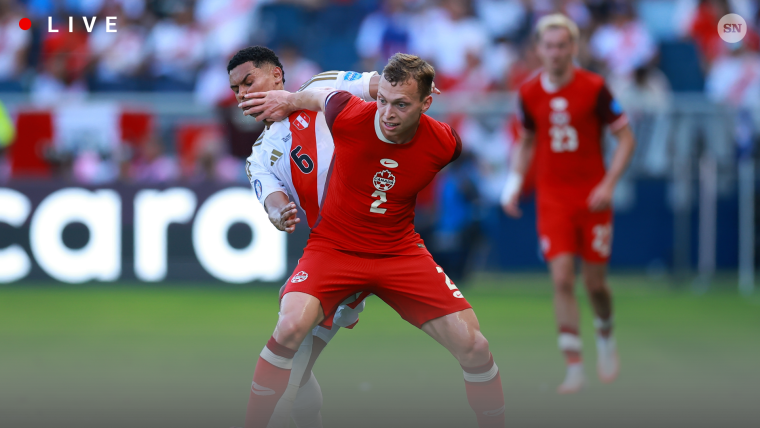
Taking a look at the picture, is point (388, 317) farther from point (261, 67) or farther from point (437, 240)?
point (261, 67)

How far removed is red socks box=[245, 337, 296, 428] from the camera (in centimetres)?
415

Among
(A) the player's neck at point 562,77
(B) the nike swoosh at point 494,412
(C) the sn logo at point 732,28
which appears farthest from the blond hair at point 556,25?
(C) the sn logo at point 732,28

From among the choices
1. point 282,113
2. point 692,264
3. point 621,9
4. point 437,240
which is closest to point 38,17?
point 437,240

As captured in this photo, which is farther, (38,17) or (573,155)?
(38,17)

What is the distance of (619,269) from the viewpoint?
41.0 feet

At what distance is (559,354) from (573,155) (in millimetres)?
1892

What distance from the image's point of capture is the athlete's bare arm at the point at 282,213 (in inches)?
161

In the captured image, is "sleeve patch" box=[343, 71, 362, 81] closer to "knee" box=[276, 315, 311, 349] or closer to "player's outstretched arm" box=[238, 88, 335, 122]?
"player's outstretched arm" box=[238, 88, 335, 122]

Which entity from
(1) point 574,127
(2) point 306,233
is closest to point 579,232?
(1) point 574,127

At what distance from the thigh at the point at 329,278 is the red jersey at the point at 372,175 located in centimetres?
7

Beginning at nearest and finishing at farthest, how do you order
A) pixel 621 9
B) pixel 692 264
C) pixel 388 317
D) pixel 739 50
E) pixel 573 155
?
pixel 573 155, pixel 388 317, pixel 692 264, pixel 739 50, pixel 621 9

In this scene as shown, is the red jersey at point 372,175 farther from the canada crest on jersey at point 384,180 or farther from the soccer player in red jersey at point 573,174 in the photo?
the soccer player in red jersey at point 573,174

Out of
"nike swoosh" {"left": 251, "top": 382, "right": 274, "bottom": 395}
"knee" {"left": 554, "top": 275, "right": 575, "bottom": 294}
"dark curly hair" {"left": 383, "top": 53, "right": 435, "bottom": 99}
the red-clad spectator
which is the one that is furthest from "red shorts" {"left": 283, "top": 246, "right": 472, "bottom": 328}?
the red-clad spectator

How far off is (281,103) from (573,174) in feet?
9.45
